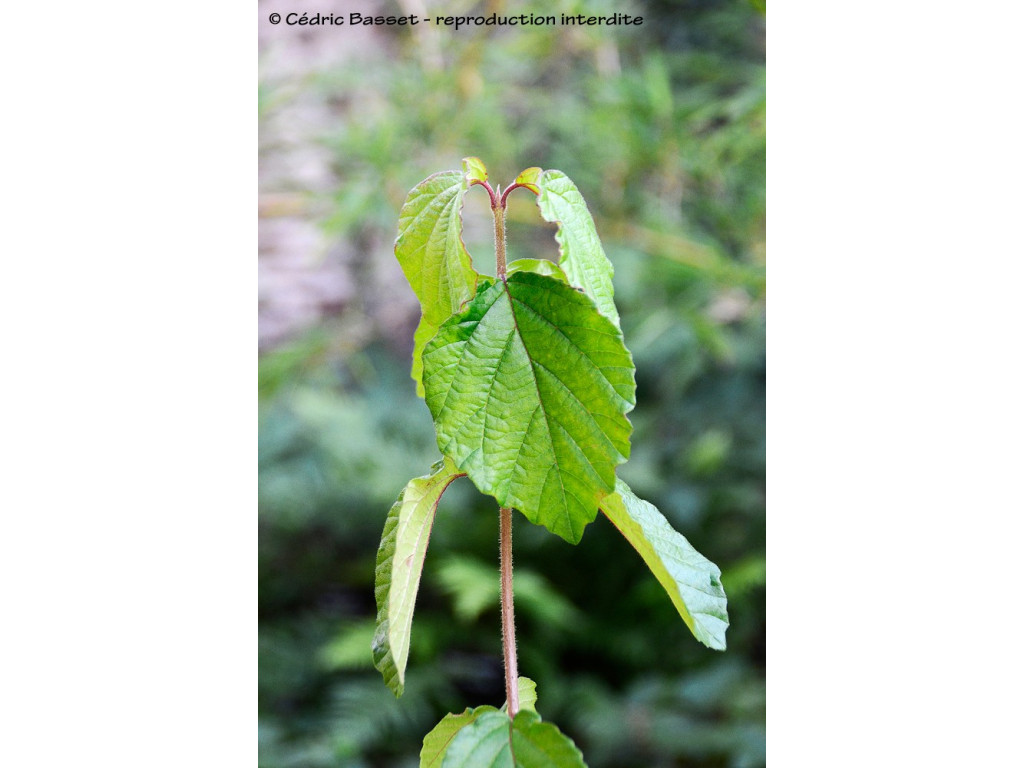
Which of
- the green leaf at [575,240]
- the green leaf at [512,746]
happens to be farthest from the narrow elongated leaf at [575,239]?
the green leaf at [512,746]

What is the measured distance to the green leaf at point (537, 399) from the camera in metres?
0.30

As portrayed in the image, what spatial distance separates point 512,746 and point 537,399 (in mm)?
126

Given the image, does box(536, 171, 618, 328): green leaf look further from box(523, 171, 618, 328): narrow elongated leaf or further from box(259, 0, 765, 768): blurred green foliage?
box(259, 0, 765, 768): blurred green foliage

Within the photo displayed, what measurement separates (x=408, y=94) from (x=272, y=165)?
243 mm

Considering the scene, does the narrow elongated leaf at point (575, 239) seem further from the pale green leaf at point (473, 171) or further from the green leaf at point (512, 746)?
the green leaf at point (512, 746)

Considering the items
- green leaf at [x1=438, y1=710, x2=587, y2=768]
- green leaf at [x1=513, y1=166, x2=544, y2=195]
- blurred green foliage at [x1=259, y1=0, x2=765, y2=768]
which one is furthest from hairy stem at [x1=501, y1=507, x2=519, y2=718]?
blurred green foliage at [x1=259, y1=0, x2=765, y2=768]

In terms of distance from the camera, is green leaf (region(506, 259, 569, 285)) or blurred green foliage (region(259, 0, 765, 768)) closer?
green leaf (region(506, 259, 569, 285))

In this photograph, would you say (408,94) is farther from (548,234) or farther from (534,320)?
(534,320)

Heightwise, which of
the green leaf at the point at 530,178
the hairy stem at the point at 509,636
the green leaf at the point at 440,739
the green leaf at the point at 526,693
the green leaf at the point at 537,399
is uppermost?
the green leaf at the point at 530,178

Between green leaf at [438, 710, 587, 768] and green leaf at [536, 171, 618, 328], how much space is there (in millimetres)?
148

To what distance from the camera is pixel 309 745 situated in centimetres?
112

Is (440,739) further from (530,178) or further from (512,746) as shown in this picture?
(530,178)

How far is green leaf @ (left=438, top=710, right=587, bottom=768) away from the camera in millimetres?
303

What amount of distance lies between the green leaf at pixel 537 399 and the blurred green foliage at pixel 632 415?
2.70 ft
